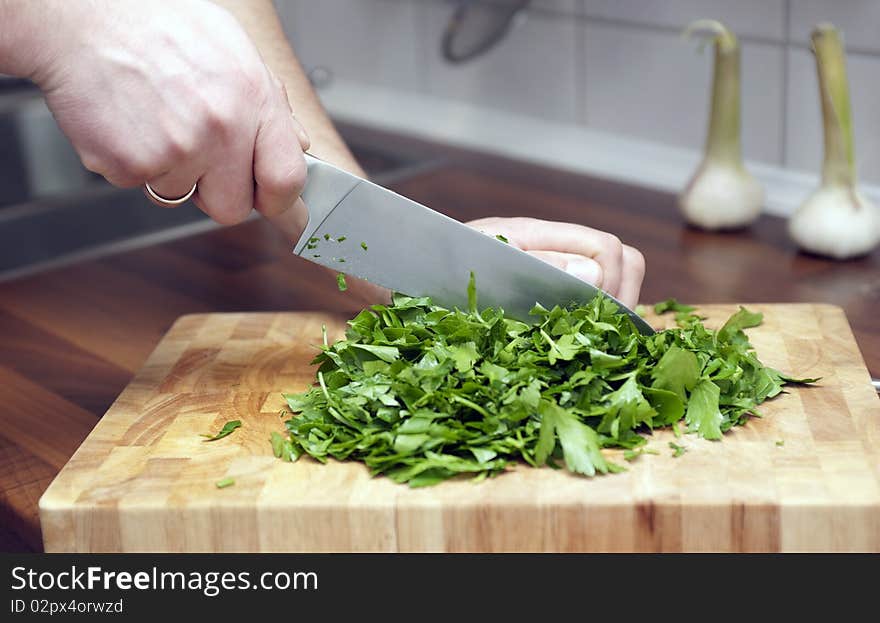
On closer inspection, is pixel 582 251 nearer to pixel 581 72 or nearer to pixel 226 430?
pixel 226 430

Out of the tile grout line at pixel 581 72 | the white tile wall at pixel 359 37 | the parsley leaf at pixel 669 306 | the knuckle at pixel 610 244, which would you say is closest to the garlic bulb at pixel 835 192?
the parsley leaf at pixel 669 306

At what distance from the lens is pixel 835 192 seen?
157cm

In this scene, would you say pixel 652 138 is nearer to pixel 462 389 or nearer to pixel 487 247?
pixel 487 247

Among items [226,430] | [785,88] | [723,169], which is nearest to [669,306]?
[723,169]

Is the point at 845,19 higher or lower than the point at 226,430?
higher

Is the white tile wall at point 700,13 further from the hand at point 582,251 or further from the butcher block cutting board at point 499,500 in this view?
the butcher block cutting board at point 499,500

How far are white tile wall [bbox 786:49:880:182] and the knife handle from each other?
94 cm

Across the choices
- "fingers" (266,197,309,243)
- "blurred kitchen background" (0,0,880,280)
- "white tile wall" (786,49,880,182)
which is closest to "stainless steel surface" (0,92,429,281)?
"blurred kitchen background" (0,0,880,280)

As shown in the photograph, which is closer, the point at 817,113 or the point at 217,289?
the point at 217,289

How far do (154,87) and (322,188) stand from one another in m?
0.21

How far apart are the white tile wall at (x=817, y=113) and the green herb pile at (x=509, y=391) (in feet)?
2.45

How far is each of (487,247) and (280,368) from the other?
0.86 ft

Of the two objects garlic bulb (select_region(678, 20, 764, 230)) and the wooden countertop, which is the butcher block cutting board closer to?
the wooden countertop

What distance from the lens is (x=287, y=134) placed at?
1.06 m
